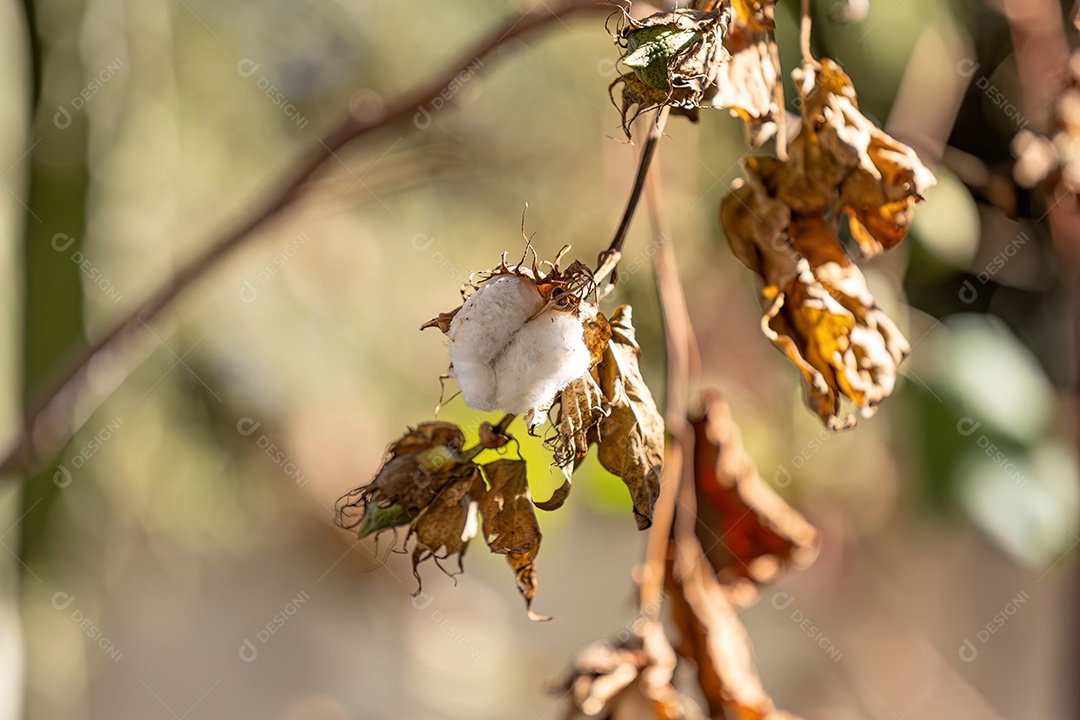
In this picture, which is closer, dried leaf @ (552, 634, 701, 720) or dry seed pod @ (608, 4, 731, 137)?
dry seed pod @ (608, 4, 731, 137)

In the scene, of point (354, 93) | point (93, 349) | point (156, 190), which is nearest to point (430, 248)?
point (354, 93)

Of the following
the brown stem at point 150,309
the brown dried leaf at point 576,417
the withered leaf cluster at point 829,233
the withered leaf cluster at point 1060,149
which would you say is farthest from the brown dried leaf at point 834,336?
the withered leaf cluster at point 1060,149

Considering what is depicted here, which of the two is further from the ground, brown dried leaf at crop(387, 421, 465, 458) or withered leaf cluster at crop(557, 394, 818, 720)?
brown dried leaf at crop(387, 421, 465, 458)

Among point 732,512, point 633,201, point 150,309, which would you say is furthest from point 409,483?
point 150,309

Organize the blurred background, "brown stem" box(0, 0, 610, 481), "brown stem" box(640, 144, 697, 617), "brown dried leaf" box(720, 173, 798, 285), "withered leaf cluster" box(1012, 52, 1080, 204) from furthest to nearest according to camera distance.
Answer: the blurred background, "withered leaf cluster" box(1012, 52, 1080, 204), "brown stem" box(0, 0, 610, 481), "brown stem" box(640, 144, 697, 617), "brown dried leaf" box(720, 173, 798, 285)

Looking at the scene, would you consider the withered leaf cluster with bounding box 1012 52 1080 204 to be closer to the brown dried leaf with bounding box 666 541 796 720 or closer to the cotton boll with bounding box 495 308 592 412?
the brown dried leaf with bounding box 666 541 796 720

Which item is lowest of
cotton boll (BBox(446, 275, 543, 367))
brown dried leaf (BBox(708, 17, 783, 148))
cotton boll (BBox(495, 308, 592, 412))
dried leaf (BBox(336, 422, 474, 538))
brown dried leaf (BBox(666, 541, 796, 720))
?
brown dried leaf (BBox(666, 541, 796, 720))

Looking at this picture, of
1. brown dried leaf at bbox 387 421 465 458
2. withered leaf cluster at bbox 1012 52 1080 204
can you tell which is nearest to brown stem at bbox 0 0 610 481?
brown dried leaf at bbox 387 421 465 458

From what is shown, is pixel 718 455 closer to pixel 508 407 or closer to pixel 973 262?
pixel 508 407
